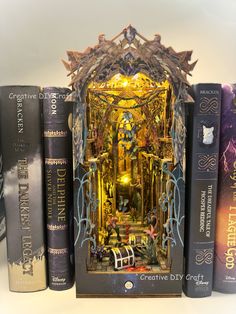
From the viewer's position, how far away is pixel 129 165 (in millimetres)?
774

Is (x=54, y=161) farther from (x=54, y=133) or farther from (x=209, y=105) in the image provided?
(x=209, y=105)

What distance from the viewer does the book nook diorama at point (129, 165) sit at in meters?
0.54

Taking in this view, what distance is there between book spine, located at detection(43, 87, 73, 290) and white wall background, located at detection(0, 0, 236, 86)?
0.22m

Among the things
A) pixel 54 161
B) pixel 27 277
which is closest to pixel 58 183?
pixel 54 161

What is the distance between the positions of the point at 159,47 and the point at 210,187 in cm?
26

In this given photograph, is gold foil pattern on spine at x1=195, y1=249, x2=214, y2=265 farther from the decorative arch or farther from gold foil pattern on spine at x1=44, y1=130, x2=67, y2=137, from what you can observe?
gold foil pattern on spine at x1=44, y1=130, x2=67, y2=137

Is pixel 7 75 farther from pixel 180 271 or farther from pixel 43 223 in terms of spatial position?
pixel 180 271

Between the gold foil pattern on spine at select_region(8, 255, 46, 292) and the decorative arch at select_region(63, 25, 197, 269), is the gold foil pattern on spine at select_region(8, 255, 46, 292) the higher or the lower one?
the lower one

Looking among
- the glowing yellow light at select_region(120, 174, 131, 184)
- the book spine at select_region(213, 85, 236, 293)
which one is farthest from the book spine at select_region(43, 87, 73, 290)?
the book spine at select_region(213, 85, 236, 293)

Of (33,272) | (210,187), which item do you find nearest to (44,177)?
(33,272)

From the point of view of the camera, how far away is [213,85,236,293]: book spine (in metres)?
0.57

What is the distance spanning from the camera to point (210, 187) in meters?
0.58

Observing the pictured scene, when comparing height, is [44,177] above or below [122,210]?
above

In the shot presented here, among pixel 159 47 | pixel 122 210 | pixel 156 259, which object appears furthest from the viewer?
pixel 122 210
